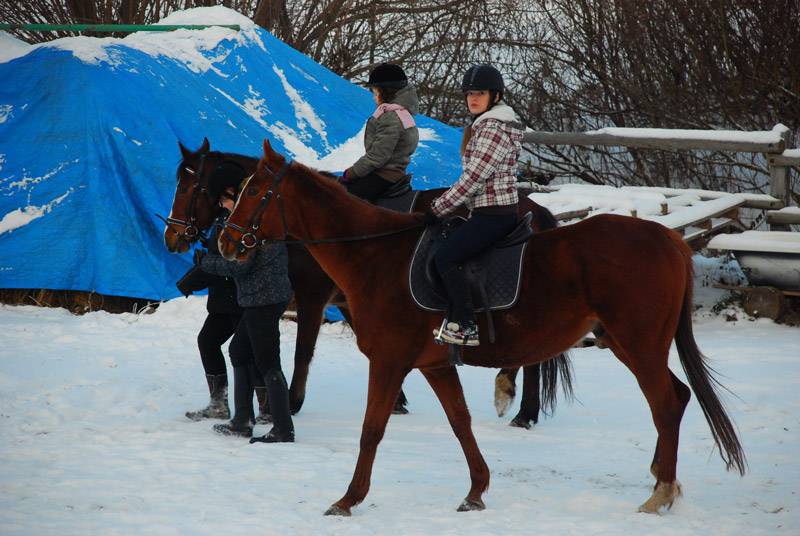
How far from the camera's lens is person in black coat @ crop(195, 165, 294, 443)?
17.6 ft

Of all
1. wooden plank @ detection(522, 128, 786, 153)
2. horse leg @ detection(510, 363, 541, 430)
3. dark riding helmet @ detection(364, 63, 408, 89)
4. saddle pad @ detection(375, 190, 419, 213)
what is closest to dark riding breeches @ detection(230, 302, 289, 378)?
saddle pad @ detection(375, 190, 419, 213)

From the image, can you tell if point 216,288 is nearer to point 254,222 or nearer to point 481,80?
point 254,222

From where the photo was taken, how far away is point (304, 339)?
648 cm

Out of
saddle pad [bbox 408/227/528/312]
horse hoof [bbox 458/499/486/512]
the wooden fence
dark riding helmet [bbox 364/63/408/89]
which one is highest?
the wooden fence

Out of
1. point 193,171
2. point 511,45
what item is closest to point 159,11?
point 511,45

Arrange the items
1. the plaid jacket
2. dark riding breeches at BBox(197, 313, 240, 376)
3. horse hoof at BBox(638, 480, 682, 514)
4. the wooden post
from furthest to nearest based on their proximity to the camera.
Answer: the wooden post, dark riding breeches at BBox(197, 313, 240, 376), the plaid jacket, horse hoof at BBox(638, 480, 682, 514)

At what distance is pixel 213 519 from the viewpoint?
4.06 meters

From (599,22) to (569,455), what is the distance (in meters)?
9.74

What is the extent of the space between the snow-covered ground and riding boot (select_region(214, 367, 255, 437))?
0.37 ft

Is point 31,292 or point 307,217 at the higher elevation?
point 307,217

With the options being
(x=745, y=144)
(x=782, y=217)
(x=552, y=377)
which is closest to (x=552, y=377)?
(x=552, y=377)

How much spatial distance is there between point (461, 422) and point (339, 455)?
44.4 inches

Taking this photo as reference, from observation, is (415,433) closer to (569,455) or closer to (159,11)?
(569,455)

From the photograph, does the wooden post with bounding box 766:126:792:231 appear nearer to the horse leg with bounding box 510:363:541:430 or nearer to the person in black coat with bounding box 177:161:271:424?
the horse leg with bounding box 510:363:541:430
